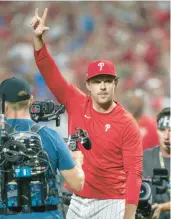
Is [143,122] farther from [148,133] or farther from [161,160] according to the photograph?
[161,160]

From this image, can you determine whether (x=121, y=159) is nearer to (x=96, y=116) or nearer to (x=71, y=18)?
(x=96, y=116)

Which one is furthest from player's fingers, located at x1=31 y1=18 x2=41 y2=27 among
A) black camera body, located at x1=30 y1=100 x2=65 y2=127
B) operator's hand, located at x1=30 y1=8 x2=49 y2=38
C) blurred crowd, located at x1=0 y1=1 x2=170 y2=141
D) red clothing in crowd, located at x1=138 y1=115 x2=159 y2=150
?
blurred crowd, located at x1=0 y1=1 x2=170 y2=141

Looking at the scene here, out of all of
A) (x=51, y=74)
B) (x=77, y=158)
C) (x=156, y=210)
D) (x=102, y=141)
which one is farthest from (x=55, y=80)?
(x=156, y=210)

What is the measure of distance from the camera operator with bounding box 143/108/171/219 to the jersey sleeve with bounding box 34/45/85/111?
1.37 metres

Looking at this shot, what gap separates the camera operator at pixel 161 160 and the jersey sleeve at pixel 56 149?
2.13 metres

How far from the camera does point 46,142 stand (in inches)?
152

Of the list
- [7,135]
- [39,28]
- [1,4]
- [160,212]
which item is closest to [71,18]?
[1,4]

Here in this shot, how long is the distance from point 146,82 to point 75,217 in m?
5.79

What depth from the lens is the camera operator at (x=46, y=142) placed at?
12.7 ft

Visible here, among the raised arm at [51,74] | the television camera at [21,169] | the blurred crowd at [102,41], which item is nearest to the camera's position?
the television camera at [21,169]

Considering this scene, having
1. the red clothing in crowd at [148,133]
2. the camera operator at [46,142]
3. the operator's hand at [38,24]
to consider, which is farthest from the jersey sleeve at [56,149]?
the red clothing in crowd at [148,133]

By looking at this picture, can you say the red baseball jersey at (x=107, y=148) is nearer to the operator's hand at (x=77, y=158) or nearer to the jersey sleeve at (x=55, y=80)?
the jersey sleeve at (x=55, y=80)

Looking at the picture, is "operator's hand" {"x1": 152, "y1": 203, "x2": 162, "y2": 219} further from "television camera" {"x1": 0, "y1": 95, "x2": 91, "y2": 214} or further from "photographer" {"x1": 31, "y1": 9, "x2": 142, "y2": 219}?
"television camera" {"x1": 0, "y1": 95, "x2": 91, "y2": 214}

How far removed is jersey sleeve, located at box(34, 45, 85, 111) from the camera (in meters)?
4.90
